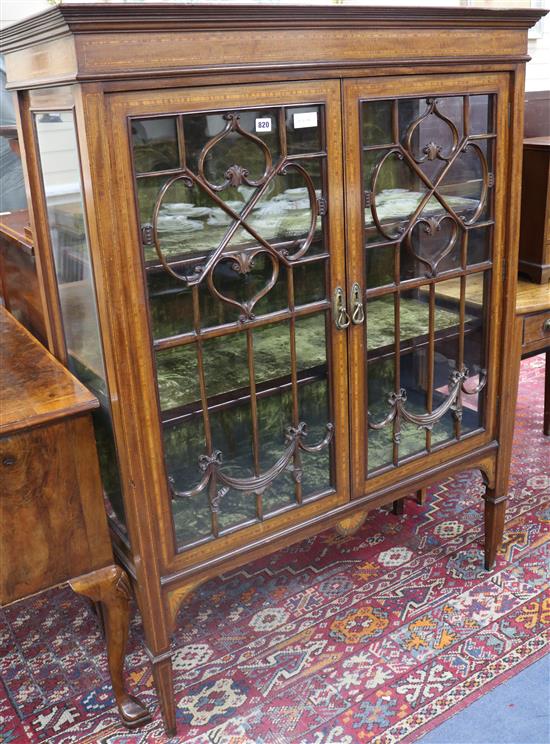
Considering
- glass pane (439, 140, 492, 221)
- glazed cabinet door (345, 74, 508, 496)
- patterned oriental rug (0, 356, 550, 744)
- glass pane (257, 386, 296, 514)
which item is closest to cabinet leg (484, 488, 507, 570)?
patterned oriental rug (0, 356, 550, 744)

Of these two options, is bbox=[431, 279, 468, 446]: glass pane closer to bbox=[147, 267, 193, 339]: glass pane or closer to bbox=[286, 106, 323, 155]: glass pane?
bbox=[286, 106, 323, 155]: glass pane

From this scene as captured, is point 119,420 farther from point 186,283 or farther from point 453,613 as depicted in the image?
point 453,613

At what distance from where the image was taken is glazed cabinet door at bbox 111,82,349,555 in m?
1.40

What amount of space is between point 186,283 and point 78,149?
32cm

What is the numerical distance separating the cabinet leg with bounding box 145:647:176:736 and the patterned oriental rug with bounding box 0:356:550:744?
4 centimetres

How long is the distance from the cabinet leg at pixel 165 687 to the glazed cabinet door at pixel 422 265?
1.97 feet

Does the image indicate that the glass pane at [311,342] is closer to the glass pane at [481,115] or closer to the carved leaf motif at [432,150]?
the carved leaf motif at [432,150]

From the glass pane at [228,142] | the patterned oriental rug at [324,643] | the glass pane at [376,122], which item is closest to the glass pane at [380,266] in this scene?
the glass pane at [376,122]

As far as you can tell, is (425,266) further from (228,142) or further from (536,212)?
(536,212)

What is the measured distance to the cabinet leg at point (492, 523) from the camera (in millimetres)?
2203

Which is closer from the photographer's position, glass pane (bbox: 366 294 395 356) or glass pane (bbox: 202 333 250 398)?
glass pane (bbox: 202 333 250 398)

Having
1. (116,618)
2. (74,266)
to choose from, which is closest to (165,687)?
(116,618)

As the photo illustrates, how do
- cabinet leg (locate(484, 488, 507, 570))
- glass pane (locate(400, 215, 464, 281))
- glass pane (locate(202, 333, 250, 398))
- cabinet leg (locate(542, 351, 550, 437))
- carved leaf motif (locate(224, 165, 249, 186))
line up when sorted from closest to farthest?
carved leaf motif (locate(224, 165, 249, 186)) → glass pane (locate(202, 333, 250, 398)) → glass pane (locate(400, 215, 464, 281)) → cabinet leg (locate(484, 488, 507, 570)) → cabinet leg (locate(542, 351, 550, 437))

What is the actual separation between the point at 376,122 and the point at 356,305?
0.40 meters
